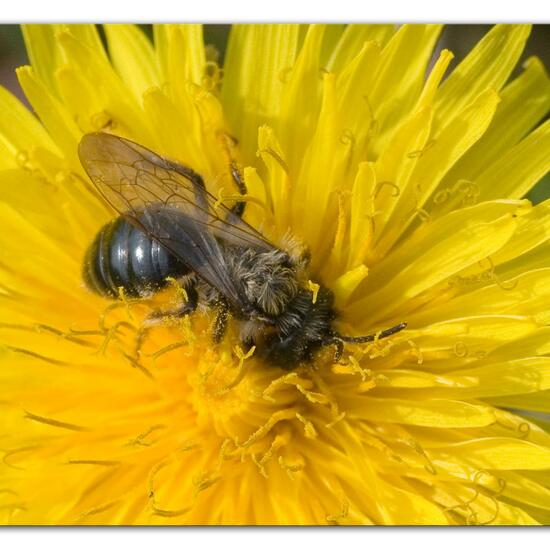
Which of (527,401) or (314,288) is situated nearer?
(314,288)

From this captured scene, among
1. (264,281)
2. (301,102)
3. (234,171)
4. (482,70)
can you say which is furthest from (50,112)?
(482,70)

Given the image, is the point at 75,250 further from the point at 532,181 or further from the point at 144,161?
the point at 532,181

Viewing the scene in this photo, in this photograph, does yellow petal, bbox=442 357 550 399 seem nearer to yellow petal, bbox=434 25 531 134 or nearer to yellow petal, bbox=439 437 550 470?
yellow petal, bbox=439 437 550 470

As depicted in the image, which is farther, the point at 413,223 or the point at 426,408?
the point at 413,223

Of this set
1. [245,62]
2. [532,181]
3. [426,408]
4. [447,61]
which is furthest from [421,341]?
[245,62]

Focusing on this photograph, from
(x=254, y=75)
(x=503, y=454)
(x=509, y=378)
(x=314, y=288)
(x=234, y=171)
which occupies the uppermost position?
(x=254, y=75)

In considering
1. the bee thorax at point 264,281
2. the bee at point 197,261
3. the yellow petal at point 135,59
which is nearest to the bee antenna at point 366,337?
the bee at point 197,261
